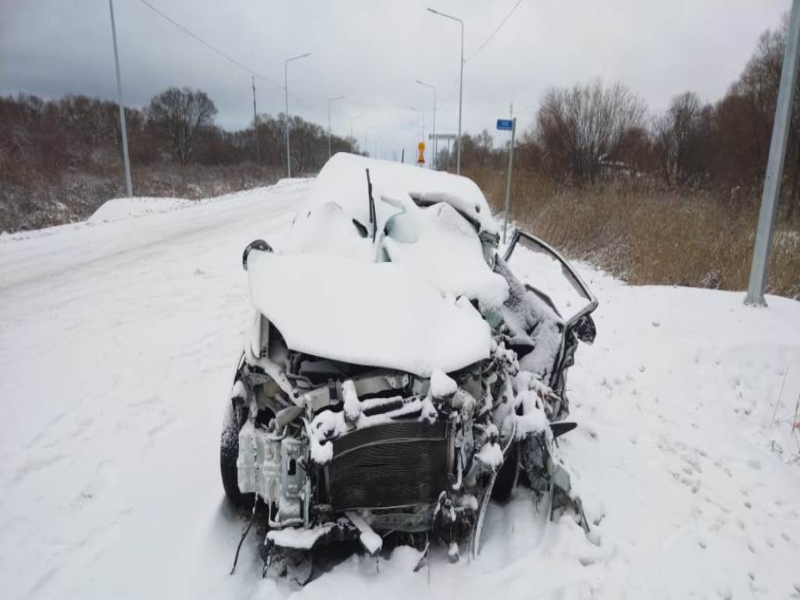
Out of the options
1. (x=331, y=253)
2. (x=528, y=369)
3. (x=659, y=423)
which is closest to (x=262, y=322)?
(x=331, y=253)

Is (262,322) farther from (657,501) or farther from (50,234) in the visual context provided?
(50,234)

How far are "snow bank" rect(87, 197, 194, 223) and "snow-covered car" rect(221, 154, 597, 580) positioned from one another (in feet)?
43.8

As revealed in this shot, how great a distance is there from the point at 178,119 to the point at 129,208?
3873 centimetres

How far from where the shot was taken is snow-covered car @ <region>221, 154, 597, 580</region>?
7.08ft

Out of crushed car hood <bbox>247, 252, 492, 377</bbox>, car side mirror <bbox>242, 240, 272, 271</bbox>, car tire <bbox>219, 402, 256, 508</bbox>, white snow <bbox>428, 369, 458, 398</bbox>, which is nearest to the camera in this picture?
white snow <bbox>428, 369, 458, 398</bbox>

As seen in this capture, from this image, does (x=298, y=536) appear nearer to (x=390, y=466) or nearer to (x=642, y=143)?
(x=390, y=466)

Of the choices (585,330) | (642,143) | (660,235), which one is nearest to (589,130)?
(642,143)

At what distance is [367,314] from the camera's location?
239 cm

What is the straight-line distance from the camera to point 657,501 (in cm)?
296

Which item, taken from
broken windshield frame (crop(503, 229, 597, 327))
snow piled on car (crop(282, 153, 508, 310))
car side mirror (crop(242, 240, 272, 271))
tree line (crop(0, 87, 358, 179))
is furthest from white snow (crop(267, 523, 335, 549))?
tree line (crop(0, 87, 358, 179))

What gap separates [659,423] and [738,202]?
432 inches

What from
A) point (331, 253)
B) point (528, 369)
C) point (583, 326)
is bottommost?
point (528, 369)

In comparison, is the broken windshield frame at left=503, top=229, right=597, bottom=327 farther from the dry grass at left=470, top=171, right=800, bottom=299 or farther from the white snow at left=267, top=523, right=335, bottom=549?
the dry grass at left=470, top=171, right=800, bottom=299

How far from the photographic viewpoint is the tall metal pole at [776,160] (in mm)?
5324
